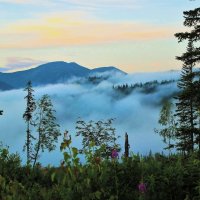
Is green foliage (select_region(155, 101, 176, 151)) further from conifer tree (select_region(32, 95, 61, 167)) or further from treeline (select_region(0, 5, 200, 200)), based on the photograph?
treeline (select_region(0, 5, 200, 200))

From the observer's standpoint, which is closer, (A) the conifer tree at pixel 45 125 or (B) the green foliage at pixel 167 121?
(A) the conifer tree at pixel 45 125

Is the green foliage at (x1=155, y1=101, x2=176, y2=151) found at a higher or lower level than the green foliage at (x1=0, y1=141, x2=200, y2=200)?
higher

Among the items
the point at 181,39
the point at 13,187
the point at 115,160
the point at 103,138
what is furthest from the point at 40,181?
the point at 103,138

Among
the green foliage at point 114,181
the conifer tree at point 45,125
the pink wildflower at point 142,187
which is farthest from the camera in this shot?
the conifer tree at point 45,125

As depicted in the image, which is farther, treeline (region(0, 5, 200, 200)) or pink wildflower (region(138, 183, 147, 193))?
treeline (region(0, 5, 200, 200))

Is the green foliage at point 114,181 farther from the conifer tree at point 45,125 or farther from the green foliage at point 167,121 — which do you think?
the green foliage at point 167,121

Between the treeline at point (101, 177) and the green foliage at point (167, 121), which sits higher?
the green foliage at point (167, 121)

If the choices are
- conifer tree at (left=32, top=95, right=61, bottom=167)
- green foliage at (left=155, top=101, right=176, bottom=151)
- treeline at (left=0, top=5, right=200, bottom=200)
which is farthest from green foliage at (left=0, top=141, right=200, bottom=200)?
green foliage at (left=155, top=101, right=176, bottom=151)

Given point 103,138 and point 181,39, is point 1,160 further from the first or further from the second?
point 103,138

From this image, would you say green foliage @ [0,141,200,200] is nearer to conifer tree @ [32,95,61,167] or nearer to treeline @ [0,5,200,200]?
treeline @ [0,5,200,200]

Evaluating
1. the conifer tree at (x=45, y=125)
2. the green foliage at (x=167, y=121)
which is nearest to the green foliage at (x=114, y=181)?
the conifer tree at (x=45, y=125)

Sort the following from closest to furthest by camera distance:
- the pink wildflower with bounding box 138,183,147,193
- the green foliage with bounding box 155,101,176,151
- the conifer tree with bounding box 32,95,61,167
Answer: the pink wildflower with bounding box 138,183,147,193 < the conifer tree with bounding box 32,95,61,167 < the green foliage with bounding box 155,101,176,151

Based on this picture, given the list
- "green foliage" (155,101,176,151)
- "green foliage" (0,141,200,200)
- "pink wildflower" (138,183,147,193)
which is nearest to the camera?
"pink wildflower" (138,183,147,193)

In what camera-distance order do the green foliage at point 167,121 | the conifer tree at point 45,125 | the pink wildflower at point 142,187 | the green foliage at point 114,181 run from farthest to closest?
the green foliage at point 167,121, the conifer tree at point 45,125, the green foliage at point 114,181, the pink wildflower at point 142,187
